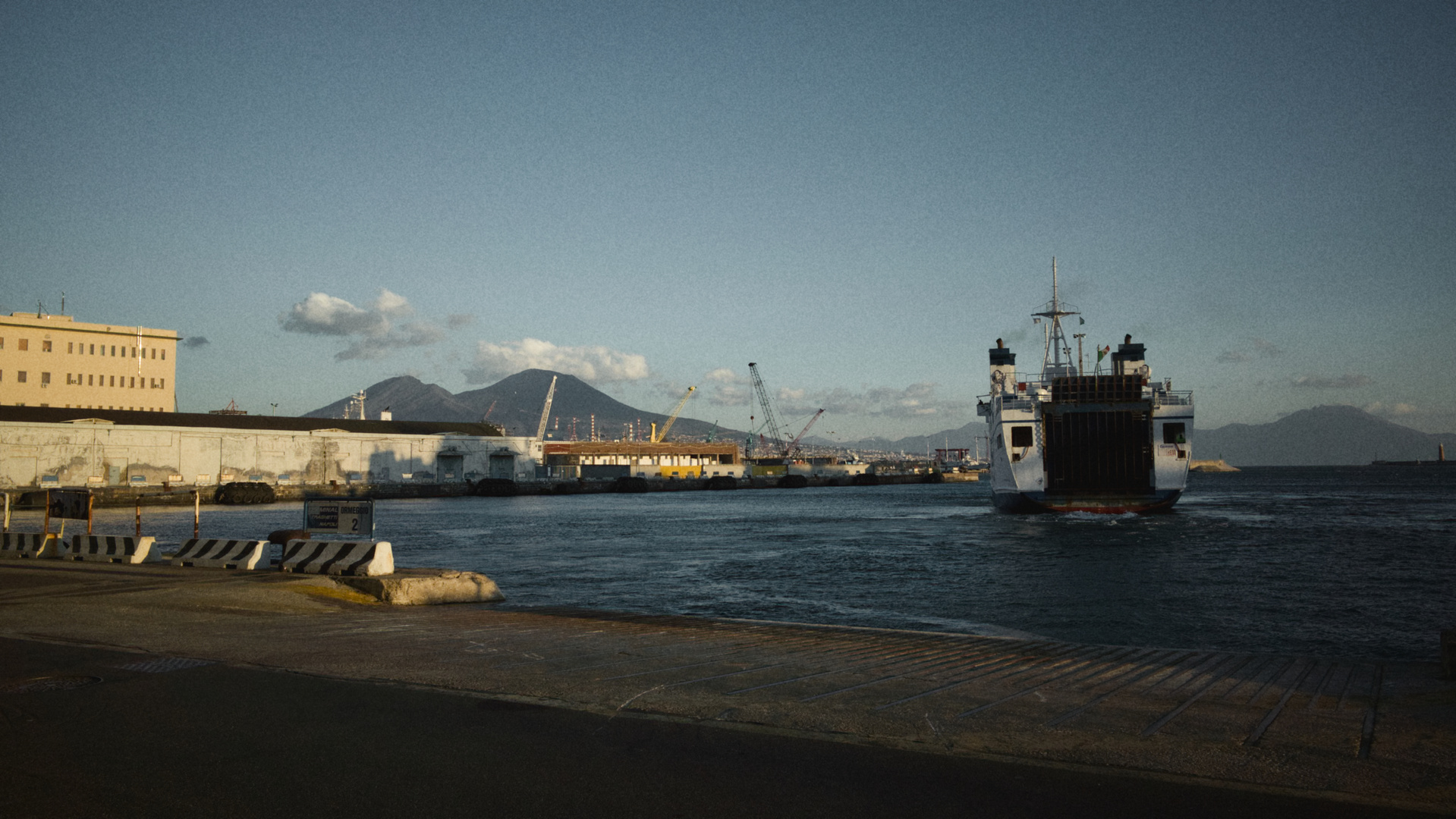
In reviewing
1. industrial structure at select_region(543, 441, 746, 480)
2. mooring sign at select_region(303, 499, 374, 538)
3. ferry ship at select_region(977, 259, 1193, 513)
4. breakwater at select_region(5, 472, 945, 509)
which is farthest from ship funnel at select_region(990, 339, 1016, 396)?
industrial structure at select_region(543, 441, 746, 480)

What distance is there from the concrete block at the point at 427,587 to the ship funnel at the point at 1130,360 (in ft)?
180

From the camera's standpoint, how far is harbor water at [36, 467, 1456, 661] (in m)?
18.4

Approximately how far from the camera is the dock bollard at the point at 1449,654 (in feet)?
28.0

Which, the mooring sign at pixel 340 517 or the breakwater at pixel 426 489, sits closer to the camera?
the mooring sign at pixel 340 517

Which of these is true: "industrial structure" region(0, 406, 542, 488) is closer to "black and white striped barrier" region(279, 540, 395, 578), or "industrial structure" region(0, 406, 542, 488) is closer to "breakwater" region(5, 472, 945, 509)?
"breakwater" region(5, 472, 945, 509)

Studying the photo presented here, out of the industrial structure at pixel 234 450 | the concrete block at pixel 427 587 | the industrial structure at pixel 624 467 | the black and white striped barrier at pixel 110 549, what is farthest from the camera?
the industrial structure at pixel 624 467

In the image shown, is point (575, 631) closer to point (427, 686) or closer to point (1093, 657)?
point (427, 686)

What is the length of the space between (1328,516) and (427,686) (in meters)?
64.7

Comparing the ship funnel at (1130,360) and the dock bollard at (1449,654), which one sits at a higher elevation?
the ship funnel at (1130,360)

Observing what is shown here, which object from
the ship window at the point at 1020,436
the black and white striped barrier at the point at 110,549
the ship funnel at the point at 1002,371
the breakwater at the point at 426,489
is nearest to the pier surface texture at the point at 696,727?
the black and white striped barrier at the point at 110,549

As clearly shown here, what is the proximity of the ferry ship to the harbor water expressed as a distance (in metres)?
1.90

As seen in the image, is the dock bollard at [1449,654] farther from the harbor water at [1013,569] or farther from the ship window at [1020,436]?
the ship window at [1020,436]

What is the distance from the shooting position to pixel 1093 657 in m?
10.8

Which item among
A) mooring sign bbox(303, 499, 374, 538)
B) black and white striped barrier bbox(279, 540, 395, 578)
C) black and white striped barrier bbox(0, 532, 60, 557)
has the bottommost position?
black and white striped barrier bbox(0, 532, 60, 557)
